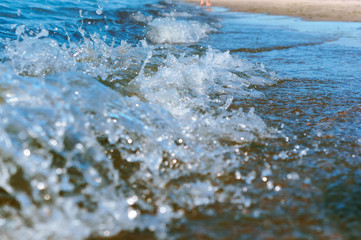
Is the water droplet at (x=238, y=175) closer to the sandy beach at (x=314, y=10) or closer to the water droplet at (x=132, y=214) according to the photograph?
the water droplet at (x=132, y=214)

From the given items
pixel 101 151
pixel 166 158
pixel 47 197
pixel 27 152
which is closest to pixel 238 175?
pixel 166 158

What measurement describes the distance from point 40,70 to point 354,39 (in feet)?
22.0

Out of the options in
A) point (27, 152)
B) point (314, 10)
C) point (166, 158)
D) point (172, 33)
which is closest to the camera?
point (27, 152)

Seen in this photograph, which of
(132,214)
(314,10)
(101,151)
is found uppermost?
(314,10)

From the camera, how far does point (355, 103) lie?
118 inches

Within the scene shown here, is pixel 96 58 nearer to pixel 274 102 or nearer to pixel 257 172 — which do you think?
pixel 274 102

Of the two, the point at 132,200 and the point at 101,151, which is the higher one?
the point at 101,151

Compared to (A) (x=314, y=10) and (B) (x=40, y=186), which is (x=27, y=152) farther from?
(A) (x=314, y=10)

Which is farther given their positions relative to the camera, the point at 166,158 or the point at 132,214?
the point at 166,158

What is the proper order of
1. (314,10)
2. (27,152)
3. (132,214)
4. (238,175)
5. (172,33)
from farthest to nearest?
(314,10) → (172,33) → (238,175) → (27,152) → (132,214)

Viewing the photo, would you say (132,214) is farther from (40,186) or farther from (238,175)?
(238,175)

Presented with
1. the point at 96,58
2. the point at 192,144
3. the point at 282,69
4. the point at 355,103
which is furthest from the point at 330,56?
the point at 192,144

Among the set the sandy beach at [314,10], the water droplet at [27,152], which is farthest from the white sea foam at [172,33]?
the sandy beach at [314,10]

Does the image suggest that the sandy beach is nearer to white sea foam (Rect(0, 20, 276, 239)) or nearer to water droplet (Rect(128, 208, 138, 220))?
white sea foam (Rect(0, 20, 276, 239))
